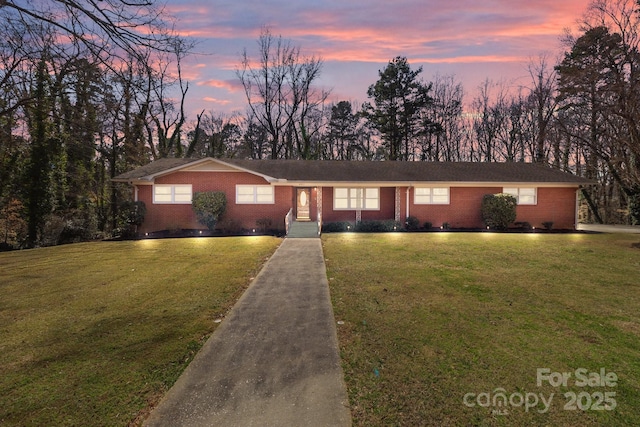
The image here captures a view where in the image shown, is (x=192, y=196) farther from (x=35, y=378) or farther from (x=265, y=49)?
(x=265, y=49)

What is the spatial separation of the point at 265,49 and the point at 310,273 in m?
31.9

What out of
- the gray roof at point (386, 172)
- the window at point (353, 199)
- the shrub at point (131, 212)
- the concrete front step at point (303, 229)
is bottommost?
the concrete front step at point (303, 229)

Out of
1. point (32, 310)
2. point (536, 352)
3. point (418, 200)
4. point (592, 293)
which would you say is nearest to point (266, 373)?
point (536, 352)

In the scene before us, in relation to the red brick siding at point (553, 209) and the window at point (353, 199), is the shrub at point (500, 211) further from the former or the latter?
the window at point (353, 199)

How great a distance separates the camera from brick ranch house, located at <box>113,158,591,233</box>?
1762cm

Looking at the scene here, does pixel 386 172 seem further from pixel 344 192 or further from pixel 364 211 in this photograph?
pixel 344 192

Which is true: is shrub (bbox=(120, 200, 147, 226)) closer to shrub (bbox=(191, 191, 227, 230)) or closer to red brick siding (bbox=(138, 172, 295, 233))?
red brick siding (bbox=(138, 172, 295, 233))

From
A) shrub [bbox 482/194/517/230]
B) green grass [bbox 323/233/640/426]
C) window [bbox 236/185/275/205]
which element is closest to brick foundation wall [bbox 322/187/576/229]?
shrub [bbox 482/194/517/230]

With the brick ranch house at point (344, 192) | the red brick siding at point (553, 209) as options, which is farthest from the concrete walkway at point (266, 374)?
the red brick siding at point (553, 209)

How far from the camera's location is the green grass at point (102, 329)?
10.1ft

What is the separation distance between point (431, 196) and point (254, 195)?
1139cm

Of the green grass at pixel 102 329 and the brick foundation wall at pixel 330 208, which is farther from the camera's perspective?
the brick foundation wall at pixel 330 208

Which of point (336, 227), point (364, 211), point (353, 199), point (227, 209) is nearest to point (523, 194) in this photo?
point (364, 211)

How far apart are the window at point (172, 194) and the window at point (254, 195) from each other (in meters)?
3.00
